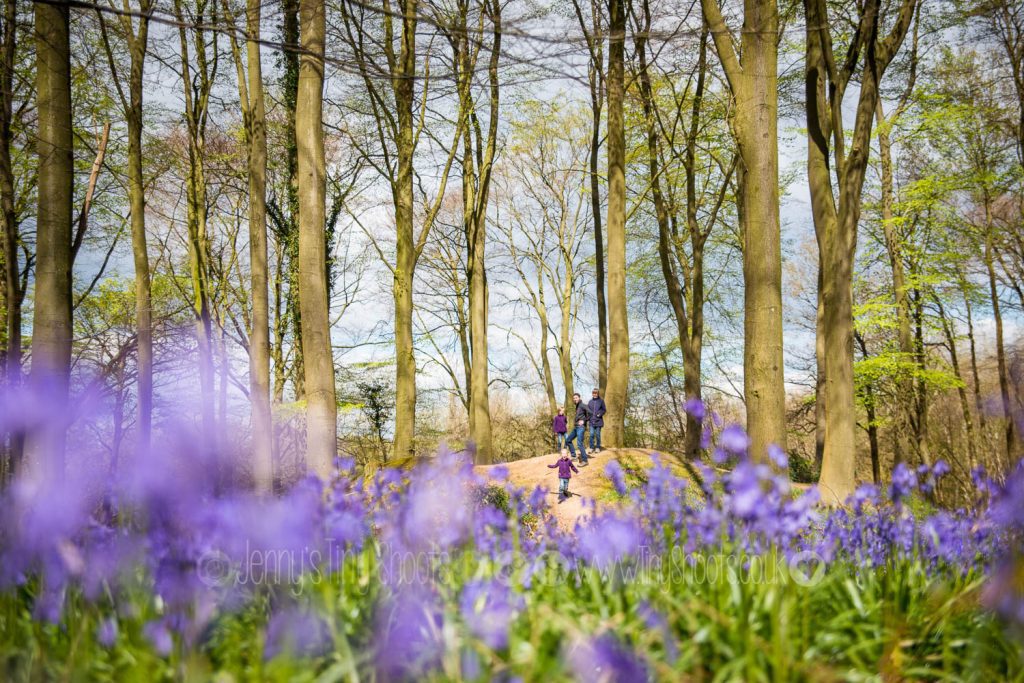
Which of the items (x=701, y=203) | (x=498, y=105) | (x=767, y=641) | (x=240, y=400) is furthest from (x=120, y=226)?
(x=767, y=641)

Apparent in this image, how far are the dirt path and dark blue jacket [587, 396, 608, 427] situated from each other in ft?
2.19

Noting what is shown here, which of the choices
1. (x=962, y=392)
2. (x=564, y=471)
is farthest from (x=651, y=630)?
(x=962, y=392)

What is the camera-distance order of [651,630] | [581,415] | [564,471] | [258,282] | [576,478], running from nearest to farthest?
1. [651,630]
2. [564,471]
3. [258,282]
4. [576,478]
5. [581,415]

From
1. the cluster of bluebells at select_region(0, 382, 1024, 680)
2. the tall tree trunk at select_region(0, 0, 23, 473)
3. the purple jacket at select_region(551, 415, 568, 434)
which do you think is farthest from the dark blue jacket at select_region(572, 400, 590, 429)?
the cluster of bluebells at select_region(0, 382, 1024, 680)

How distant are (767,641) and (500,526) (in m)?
1.48

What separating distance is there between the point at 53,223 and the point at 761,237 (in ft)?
24.7

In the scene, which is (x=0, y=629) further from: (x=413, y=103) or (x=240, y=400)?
(x=240, y=400)

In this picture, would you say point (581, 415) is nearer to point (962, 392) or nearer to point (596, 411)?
point (596, 411)

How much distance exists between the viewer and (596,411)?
43.3 feet

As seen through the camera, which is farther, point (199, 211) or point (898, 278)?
point (898, 278)

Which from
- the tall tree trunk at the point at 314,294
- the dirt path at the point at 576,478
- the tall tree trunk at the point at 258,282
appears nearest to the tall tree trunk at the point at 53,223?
the tall tree trunk at the point at 314,294

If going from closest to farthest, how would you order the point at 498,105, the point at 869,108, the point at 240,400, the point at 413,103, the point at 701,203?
the point at 869,108 < the point at 413,103 < the point at 498,105 < the point at 240,400 < the point at 701,203

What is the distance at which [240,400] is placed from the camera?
1791 centimetres

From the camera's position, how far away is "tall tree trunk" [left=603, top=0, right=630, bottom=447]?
13.1 meters
